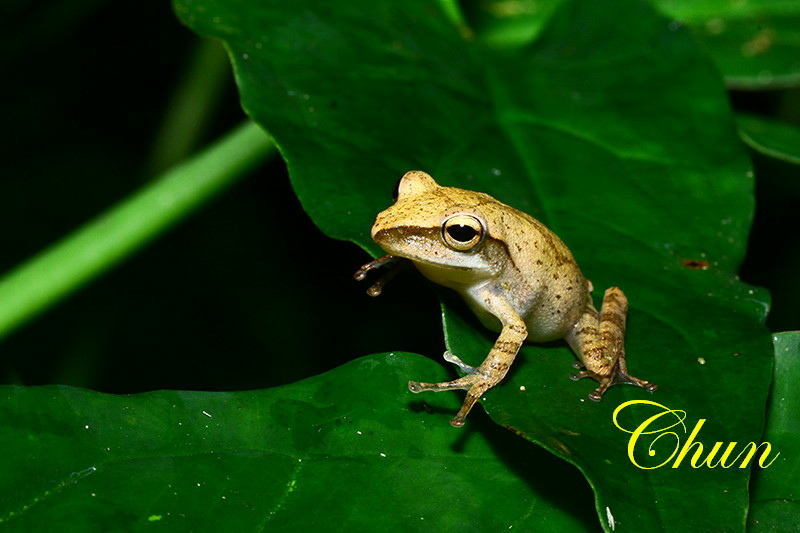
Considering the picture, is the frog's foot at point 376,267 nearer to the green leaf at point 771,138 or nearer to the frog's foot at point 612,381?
the frog's foot at point 612,381

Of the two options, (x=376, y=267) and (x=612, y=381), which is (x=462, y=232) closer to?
(x=376, y=267)

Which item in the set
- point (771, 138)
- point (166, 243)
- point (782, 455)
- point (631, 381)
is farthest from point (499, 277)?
point (166, 243)

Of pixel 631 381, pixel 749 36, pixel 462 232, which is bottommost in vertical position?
pixel 749 36

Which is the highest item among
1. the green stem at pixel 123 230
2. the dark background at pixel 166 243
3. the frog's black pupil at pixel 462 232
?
the green stem at pixel 123 230

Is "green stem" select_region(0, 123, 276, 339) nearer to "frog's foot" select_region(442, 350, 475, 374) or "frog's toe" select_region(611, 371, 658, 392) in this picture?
"frog's foot" select_region(442, 350, 475, 374)

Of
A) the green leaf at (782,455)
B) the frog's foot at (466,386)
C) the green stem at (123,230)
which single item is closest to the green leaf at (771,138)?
the green leaf at (782,455)

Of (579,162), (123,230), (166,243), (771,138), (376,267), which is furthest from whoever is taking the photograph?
(166,243)
